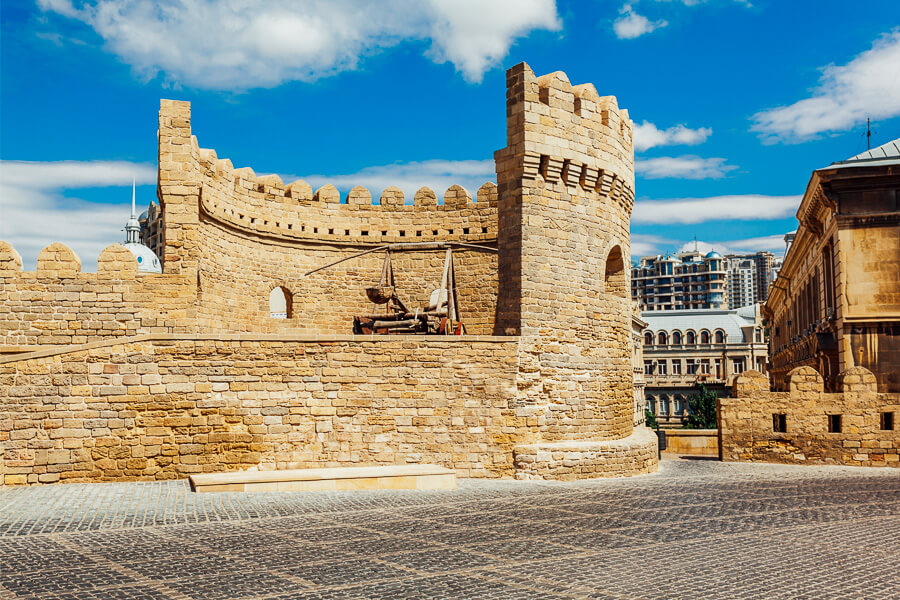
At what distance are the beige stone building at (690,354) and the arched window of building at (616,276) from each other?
5242 centimetres

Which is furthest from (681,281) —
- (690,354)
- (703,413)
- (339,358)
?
(339,358)

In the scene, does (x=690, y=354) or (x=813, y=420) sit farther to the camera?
(x=690, y=354)

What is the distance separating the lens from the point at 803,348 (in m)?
26.2

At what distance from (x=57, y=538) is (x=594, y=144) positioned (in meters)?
10.9

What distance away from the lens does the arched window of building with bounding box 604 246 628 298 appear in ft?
52.5

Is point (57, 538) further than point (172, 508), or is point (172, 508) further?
point (172, 508)

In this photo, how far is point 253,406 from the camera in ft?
42.2

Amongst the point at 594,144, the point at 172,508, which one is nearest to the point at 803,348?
the point at 594,144

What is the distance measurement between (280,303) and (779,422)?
11986mm

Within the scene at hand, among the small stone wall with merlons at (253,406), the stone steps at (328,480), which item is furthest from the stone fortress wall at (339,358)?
the stone steps at (328,480)

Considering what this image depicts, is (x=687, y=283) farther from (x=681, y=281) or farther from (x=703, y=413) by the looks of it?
(x=703, y=413)

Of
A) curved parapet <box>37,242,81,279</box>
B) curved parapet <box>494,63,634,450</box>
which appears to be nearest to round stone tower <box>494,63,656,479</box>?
curved parapet <box>494,63,634,450</box>

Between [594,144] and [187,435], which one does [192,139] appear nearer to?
[187,435]

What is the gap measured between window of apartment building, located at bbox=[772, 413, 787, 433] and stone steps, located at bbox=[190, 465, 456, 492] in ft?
25.4
